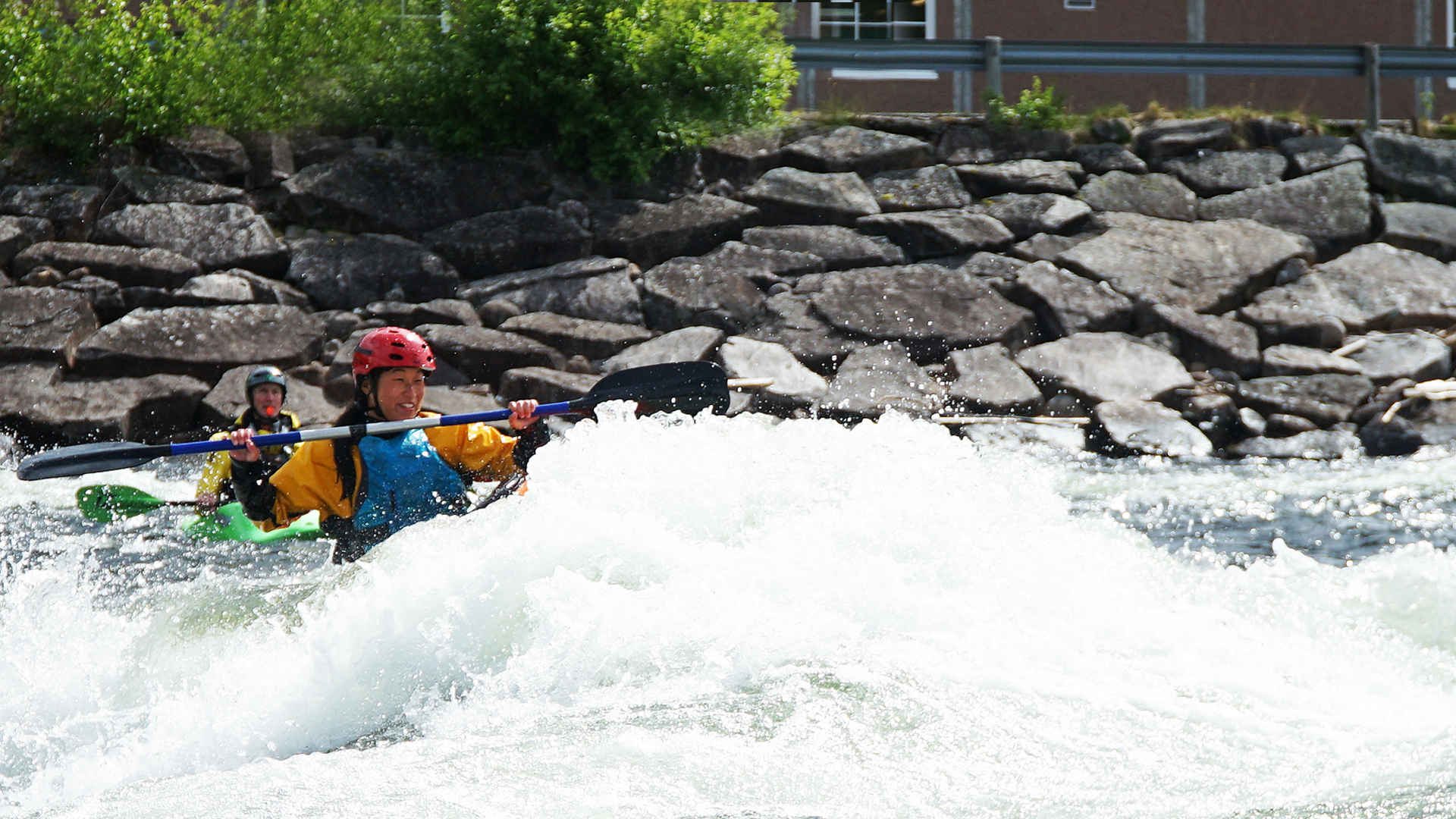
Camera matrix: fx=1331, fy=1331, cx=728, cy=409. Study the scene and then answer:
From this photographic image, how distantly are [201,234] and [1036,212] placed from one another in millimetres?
7025

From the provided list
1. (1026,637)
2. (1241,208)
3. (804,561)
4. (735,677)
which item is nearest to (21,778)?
(735,677)

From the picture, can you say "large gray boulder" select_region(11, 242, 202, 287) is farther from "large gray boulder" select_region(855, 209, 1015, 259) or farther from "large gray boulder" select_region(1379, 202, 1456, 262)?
"large gray boulder" select_region(1379, 202, 1456, 262)

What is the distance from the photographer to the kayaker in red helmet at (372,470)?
5184 millimetres

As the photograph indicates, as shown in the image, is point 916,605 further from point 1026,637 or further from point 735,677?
point 735,677

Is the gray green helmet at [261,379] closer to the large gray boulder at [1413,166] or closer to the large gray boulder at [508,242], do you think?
the large gray boulder at [508,242]

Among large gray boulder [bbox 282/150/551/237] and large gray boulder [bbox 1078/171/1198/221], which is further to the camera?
large gray boulder [bbox 1078/171/1198/221]

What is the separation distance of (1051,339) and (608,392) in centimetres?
560

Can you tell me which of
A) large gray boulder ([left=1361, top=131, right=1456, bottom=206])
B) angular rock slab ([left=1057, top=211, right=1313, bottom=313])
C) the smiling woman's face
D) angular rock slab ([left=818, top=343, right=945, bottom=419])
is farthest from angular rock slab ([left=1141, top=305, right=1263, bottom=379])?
the smiling woman's face

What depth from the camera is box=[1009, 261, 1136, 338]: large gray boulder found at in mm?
10539

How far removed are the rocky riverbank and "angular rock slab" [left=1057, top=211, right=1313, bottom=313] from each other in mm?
32

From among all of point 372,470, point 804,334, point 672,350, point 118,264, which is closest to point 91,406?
point 118,264

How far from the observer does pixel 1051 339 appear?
1058 centimetres

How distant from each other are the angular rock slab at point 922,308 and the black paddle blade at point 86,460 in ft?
19.8

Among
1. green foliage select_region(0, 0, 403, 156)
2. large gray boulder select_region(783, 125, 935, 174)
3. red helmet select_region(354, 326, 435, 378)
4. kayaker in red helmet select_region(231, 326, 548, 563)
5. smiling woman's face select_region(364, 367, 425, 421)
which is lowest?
kayaker in red helmet select_region(231, 326, 548, 563)
